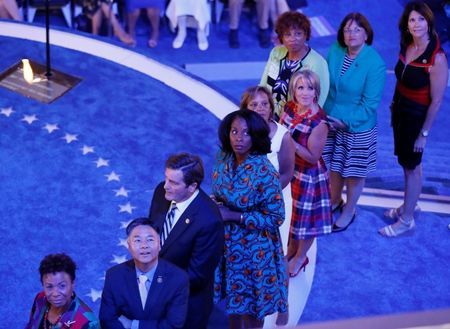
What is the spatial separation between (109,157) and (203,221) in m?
2.12

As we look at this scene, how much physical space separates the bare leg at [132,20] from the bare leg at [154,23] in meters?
0.12

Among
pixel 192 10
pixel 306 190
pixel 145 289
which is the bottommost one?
pixel 192 10

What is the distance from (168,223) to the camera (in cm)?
347

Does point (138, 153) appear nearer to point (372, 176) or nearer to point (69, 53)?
point (69, 53)

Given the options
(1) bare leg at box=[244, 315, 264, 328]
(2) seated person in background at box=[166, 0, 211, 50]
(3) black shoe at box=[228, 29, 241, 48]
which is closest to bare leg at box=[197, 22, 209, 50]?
(2) seated person in background at box=[166, 0, 211, 50]

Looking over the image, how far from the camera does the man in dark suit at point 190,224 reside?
3369 millimetres

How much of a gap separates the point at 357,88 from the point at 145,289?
2.17 meters

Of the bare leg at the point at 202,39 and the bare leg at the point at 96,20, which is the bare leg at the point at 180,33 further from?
the bare leg at the point at 96,20

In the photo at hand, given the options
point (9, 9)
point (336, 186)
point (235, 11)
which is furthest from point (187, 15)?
point (336, 186)

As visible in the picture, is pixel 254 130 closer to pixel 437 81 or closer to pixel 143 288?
pixel 143 288

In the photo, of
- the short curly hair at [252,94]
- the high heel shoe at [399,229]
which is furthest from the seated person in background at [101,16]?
the short curly hair at [252,94]

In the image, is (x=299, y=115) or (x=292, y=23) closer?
(x=299, y=115)

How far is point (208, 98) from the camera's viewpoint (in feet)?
19.6

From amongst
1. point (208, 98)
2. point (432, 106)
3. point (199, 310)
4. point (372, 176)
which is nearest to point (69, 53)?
point (208, 98)
